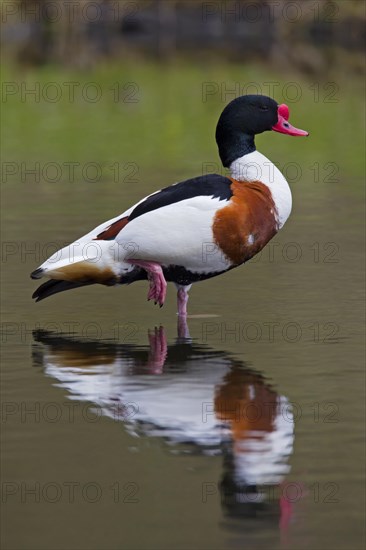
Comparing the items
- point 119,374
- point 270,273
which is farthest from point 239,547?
point 270,273

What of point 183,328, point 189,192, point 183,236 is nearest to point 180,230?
point 183,236

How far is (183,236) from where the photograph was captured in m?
8.16

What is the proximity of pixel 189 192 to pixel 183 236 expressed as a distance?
1.07 feet

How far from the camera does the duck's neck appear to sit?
27.9ft

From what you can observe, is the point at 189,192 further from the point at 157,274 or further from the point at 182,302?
the point at 182,302

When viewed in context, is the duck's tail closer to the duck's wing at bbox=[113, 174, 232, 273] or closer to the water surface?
the water surface

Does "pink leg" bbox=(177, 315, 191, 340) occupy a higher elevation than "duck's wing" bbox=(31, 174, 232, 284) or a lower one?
lower

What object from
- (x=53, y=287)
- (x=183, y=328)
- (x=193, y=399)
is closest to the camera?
(x=193, y=399)

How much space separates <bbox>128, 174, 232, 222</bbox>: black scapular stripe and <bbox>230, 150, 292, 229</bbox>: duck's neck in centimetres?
17

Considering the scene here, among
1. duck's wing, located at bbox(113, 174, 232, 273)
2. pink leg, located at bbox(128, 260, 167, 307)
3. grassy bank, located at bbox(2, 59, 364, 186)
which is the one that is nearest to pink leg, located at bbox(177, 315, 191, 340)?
pink leg, located at bbox(128, 260, 167, 307)

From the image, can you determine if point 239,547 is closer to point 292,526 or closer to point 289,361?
point 292,526

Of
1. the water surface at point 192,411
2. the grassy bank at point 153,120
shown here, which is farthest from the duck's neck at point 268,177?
the grassy bank at point 153,120

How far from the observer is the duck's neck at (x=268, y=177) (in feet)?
27.9

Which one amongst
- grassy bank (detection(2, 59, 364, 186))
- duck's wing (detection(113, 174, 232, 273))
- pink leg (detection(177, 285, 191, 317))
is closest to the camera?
duck's wing (detection(113, 174, 232, 273))
